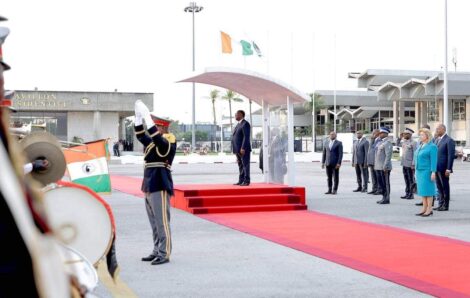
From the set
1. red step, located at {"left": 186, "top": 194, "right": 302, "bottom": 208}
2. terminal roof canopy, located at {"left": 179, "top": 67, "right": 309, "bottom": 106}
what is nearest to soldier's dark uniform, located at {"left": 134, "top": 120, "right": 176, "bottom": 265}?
red step, located at {"left": 186, "top": 194, "right": 302, "bottom": 208}

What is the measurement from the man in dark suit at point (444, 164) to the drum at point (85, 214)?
1019cm

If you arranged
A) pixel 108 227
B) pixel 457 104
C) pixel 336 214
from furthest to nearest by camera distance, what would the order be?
pixel 457 104 → pixel 336 214 → pixel 108 227

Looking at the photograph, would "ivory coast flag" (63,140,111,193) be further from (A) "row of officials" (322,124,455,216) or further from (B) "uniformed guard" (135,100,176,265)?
(A) "row of officials" (322,124,455,216)

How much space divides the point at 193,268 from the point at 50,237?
6342mm

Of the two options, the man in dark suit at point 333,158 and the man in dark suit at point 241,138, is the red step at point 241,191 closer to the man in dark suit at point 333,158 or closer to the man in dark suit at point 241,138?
the man in dark suit at point 241,138

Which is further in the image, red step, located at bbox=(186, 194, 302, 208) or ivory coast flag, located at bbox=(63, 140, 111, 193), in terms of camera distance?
red step, located at bbox=(186, 194, 302, 208)

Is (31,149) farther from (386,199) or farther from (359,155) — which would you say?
(359,155)

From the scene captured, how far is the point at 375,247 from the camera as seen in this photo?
28.5 feet

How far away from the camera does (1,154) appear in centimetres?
111

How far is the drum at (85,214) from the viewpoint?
360 centimetres

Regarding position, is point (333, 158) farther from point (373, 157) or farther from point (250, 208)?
point (250, 208)

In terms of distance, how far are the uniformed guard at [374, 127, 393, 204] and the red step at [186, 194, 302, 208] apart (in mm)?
2249

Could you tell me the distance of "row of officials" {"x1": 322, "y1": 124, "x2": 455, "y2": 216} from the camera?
12086mm

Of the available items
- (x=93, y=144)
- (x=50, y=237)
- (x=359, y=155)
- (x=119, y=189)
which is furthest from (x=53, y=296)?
(x=119, y=189)
